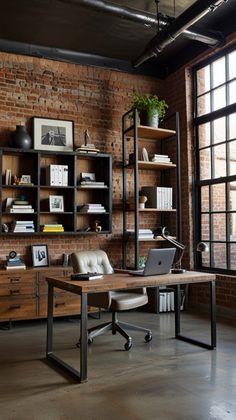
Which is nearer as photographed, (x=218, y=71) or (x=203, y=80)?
(x=218, y=71)

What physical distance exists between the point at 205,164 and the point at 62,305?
2838 mm

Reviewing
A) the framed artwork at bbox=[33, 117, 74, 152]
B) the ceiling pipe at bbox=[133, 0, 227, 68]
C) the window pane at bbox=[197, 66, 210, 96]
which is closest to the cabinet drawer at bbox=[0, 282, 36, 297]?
the framed artwork at bbox=[33, 117, 74, 152]

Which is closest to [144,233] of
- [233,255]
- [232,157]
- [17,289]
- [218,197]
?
[218,197]

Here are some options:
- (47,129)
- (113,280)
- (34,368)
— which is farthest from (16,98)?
(34,368)

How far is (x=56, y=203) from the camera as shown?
17.9 feet

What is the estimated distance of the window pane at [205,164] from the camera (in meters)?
5.84

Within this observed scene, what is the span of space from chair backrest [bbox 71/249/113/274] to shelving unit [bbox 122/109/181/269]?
111cm

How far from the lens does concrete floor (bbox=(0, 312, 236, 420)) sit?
99.5 inches

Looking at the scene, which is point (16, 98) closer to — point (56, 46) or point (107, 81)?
point (56, 46)

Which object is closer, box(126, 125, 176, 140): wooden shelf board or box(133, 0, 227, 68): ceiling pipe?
box(133, 0, 227, 68): ceiling pipe

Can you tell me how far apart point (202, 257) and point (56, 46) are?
11.8ft

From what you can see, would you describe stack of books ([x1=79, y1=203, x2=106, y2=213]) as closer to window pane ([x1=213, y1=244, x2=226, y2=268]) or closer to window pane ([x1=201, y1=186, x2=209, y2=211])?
window pane ([x1=201, y1=186, x2=209, y2=211])

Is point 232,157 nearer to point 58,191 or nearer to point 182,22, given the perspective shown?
point 182,22

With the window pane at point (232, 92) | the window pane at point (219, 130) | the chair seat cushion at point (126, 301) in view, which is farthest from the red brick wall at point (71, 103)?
the chair seat cushion at point (126, 301)
